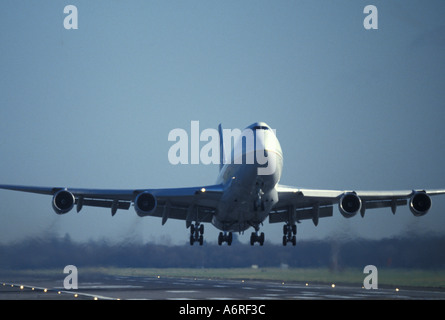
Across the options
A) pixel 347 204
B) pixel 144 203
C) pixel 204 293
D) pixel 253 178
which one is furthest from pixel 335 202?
pixel 144 203

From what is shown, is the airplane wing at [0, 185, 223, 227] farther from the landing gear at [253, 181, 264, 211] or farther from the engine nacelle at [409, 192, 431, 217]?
the engine nacelle at [409, 192, 431, 217]

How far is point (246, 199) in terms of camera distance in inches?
1261

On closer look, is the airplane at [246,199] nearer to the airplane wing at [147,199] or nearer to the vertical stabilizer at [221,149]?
the airplane wing at [147,199]

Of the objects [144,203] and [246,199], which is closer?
[246,199]

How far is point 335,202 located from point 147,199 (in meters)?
12.2

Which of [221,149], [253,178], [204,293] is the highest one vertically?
[221,149]

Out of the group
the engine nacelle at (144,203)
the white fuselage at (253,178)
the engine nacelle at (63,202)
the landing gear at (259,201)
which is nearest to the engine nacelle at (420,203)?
the white fuselage at (253,178)

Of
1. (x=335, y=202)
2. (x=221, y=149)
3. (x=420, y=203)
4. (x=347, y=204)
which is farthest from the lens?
(x=221, y=149)

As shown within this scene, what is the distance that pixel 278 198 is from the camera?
34.4 metres

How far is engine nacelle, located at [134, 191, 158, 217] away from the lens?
110 ft

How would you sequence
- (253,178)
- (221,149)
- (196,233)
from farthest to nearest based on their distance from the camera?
(221,149) → (196,233) → (253,178)

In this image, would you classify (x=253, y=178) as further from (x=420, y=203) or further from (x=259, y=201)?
(x=420, y=203)

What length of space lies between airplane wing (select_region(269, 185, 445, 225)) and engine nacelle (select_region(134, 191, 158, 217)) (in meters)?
7.37
